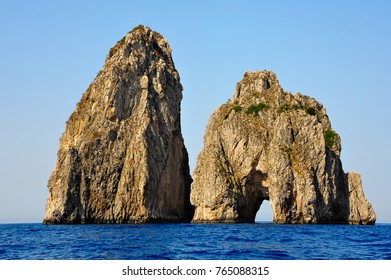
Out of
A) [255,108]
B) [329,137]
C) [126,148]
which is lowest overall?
[126,148]

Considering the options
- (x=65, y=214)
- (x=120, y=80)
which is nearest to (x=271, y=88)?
(x=120, y=80)

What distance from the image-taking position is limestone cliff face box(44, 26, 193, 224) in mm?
113438

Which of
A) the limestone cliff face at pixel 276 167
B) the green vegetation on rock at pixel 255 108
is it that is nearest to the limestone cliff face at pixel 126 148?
the limestone cliff face at pixel 276 167

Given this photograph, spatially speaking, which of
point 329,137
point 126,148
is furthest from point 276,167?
point 126,148

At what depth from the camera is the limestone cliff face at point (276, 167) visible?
10594 cm

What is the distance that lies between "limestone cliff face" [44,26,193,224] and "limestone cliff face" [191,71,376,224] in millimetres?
9619

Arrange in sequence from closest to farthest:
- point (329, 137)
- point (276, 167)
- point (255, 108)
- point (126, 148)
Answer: point (276, 167)
point (329, 137)
point (255, 108)
point (126, 148)

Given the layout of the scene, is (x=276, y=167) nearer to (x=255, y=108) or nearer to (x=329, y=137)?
(x=329, y=137)

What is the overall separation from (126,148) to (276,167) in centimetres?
3109

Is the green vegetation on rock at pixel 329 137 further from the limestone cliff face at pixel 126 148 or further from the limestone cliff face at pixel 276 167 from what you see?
the limestone cliff face at pixel 126 148

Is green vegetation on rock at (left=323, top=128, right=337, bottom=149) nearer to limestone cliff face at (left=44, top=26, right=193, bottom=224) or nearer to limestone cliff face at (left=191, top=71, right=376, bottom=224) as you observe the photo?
limestone cliff face at (left=191, top=71, right=376, bottom=224)

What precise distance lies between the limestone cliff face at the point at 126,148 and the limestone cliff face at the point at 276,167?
9.62 metres

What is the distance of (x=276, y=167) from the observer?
107062 millimetres

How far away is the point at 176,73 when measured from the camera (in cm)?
13450
